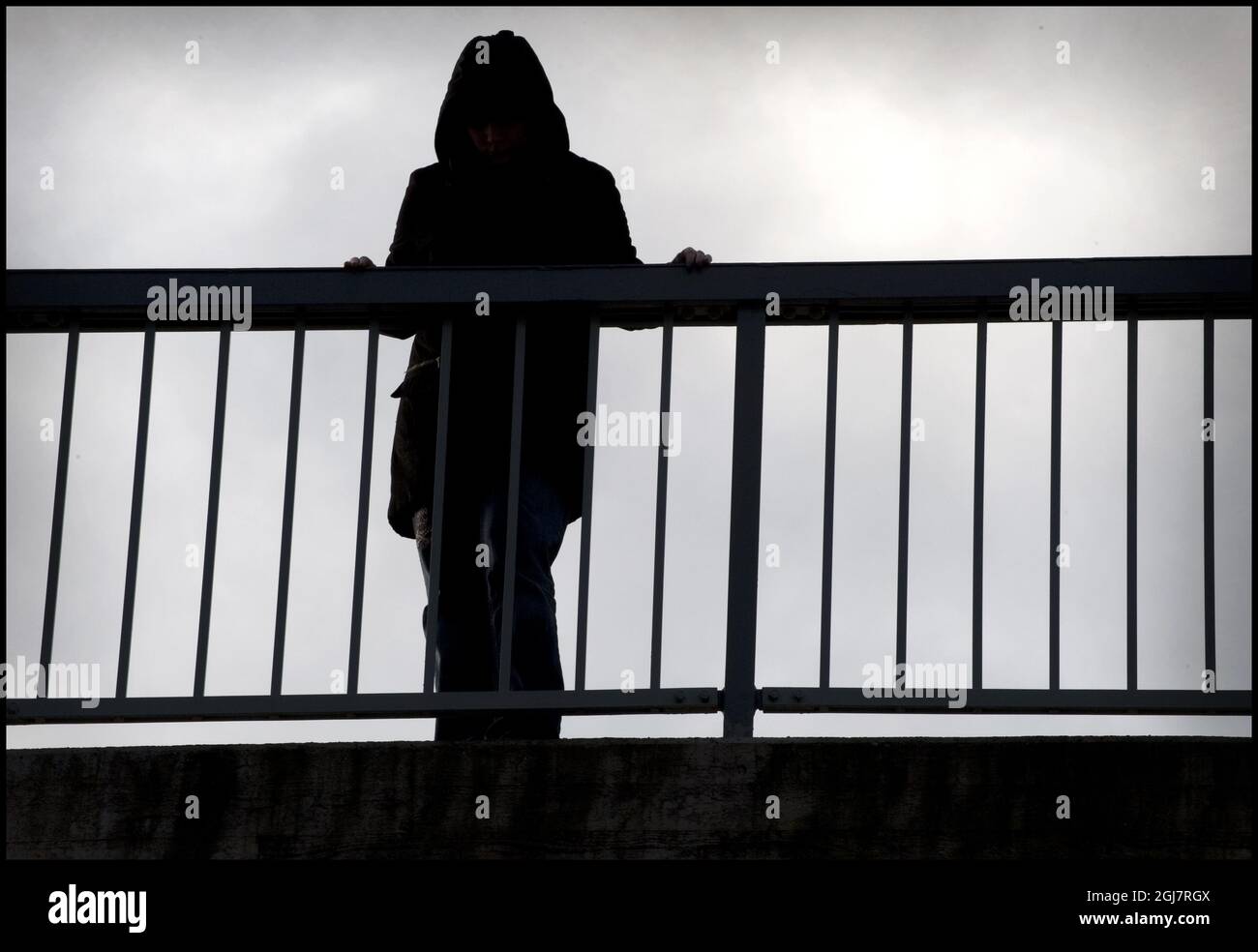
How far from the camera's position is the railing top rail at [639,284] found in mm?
5168

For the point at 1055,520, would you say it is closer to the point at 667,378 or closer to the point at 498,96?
the point at 667,378

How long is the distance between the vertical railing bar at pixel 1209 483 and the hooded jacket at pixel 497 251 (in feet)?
4.55

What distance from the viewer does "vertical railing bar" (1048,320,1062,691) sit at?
484cm

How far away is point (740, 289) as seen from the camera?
205 inches

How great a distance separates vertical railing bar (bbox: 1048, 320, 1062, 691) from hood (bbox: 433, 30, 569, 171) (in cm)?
152

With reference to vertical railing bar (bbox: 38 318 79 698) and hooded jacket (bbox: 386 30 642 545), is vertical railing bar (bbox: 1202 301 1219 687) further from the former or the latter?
vertical railing bar (bbox: 38 318 79 698)

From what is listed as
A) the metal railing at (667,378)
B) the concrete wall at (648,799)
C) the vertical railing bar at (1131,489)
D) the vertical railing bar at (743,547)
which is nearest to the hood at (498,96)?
the metal railing at (667,378)

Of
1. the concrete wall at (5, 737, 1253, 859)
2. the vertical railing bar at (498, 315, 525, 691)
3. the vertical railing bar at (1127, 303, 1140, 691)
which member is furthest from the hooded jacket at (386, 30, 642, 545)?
the vertical railing bar at (1127, 303, 1140, 691)

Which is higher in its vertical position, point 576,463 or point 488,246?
point 488,246

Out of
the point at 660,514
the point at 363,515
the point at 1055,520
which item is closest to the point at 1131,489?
the point at 1055,520
